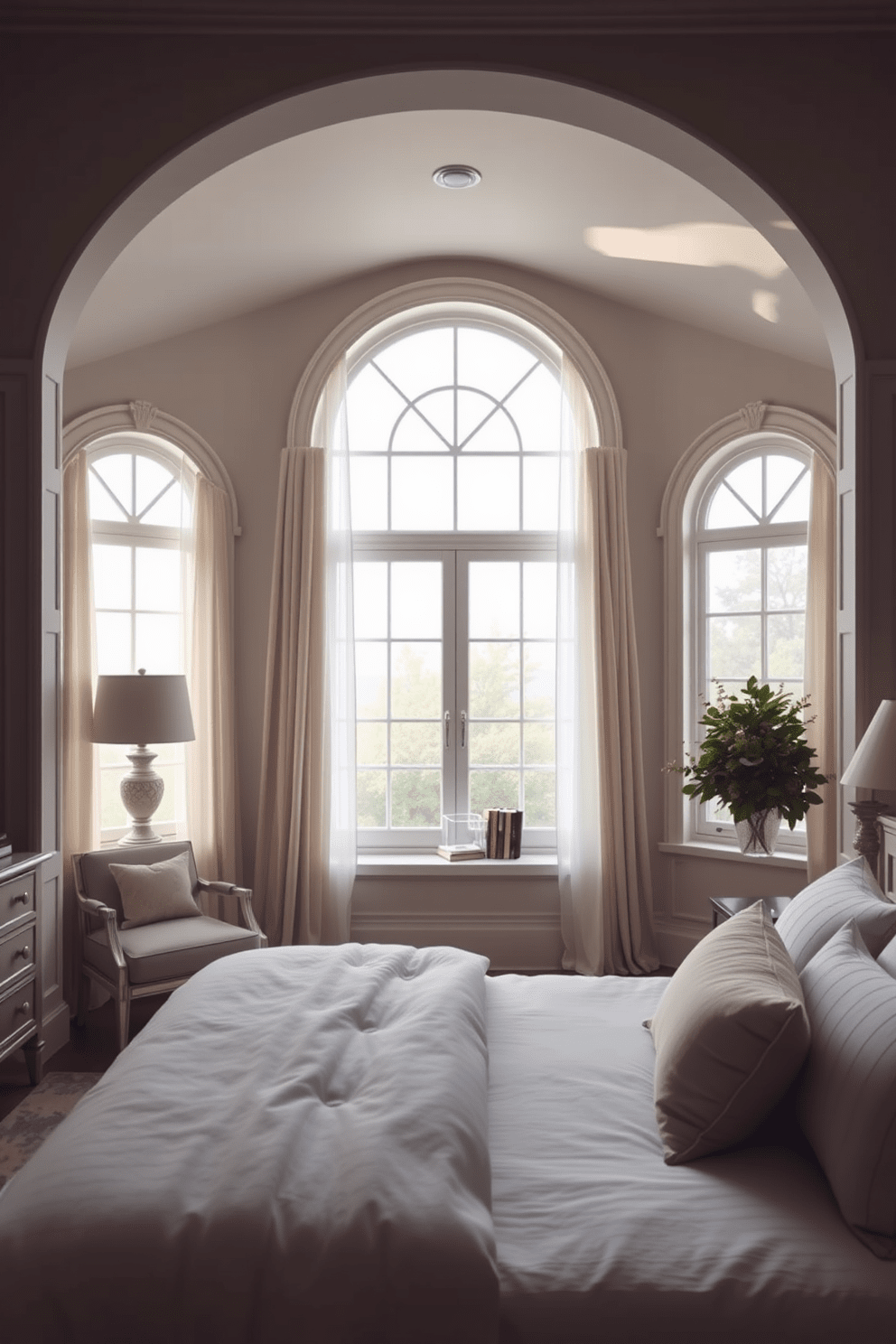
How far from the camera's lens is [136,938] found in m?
4.00

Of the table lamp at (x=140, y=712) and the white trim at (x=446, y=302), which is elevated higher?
the white trim at (x=446, y=302)

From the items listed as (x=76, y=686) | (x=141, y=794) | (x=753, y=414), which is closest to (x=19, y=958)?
(x=141, y=794)

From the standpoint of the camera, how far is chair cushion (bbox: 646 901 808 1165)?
166cm

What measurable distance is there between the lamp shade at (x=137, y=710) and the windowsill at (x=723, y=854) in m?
2.52

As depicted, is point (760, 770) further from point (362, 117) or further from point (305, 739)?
point (362, 117)

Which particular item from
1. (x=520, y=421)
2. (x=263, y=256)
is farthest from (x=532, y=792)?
(x=263, y=256)

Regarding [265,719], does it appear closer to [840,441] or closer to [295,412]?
[295,412]

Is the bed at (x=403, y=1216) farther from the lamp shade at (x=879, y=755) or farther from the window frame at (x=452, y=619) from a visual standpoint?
the window frame at (x=452, y=619)

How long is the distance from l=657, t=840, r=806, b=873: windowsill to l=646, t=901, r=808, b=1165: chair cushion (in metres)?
2.91

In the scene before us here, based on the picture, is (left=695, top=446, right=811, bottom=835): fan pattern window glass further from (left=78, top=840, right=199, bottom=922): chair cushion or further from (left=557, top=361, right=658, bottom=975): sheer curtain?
(left=78, top=840, right=199, bottom=922): chair cushion

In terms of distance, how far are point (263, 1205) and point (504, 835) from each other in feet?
11.9

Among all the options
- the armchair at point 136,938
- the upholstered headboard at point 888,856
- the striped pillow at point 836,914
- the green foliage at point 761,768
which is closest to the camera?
the striped pillow at point 836,914

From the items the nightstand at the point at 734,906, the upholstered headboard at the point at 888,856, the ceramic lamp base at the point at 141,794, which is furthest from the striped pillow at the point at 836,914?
the ceramic lamp base at the point at 141,794

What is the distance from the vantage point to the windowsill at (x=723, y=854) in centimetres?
466
